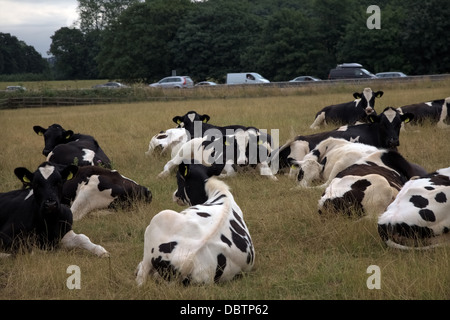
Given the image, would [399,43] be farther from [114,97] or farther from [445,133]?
[445,133]

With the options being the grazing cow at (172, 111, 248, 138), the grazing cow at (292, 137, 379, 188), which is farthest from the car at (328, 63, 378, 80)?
the grazing cow at (292, 137, 379, 188)

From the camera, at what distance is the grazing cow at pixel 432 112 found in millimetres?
16875

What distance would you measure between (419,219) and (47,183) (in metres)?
4.08

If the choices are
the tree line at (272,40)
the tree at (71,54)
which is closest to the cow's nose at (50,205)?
the tree line at (272,40)

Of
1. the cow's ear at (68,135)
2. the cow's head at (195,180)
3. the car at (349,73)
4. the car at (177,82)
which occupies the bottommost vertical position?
the car at (177,82)

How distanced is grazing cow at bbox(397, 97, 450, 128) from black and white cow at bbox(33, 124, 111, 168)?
857 centimetres

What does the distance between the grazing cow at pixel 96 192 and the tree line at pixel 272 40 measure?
5064 cm

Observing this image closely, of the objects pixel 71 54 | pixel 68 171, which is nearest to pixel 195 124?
pixel 68 171

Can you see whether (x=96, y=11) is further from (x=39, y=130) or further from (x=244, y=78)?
(x=39, y=130)

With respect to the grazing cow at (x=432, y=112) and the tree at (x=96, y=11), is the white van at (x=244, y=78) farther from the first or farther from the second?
the tree at (x=96, y=11)

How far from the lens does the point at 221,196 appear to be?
264 inches

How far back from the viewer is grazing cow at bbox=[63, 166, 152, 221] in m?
9.03

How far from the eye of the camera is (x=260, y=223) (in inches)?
316
